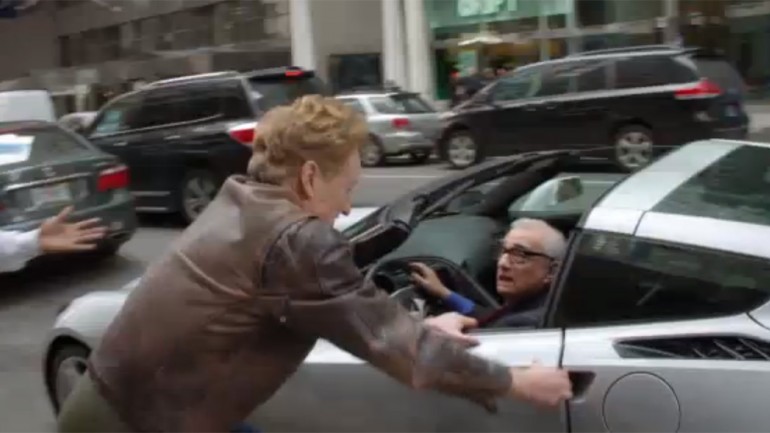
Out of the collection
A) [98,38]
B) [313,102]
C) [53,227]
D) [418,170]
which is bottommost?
[418,170]

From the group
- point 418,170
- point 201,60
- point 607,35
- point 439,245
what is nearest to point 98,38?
point 201,60

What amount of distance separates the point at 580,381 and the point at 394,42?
2481cm

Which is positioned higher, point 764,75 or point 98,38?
point 98,38

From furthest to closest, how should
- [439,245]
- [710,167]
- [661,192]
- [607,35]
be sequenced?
1. [607,35]
2. [439,245]
3. [710,167]
4. [661,192]

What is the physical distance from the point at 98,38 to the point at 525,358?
41.7 metres

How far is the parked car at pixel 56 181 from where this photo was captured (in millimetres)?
7930

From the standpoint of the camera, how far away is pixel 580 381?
106 inches

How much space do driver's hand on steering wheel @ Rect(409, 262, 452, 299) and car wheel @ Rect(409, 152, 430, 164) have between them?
15.2 m

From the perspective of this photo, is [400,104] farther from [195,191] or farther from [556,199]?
[556,199]

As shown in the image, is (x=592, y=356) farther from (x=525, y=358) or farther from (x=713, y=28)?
(x=713, y=28)

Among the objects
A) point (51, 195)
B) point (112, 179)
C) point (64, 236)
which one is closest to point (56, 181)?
point (51, 195)

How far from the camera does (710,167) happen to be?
341cm

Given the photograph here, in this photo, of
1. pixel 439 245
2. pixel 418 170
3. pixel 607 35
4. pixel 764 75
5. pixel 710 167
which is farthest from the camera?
pixel 607 35

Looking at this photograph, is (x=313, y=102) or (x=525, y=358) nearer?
(x=313, y=102)
